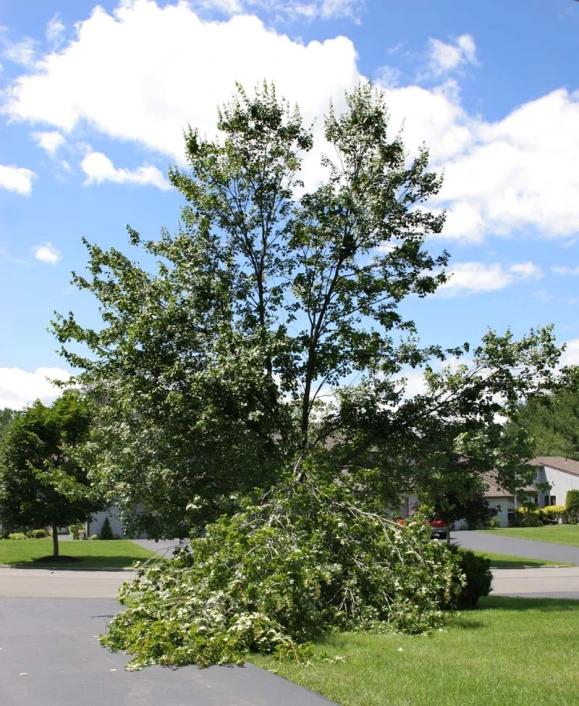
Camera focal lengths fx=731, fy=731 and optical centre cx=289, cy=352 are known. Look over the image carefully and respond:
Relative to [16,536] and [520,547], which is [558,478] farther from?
[16,536]

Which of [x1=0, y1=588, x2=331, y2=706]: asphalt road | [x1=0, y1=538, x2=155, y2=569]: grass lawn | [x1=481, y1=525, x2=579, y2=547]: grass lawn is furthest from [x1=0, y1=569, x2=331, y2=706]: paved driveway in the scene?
[x1=481, y1=525, x2=579, y2=547]: grass lawn

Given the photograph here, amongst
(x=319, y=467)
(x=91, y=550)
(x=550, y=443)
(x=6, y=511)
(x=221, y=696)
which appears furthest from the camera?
(x=550, y=443)

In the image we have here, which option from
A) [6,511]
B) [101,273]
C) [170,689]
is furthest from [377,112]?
[6,511]

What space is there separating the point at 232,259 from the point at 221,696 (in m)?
9.30

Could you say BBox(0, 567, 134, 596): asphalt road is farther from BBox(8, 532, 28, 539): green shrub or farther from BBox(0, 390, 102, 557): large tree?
BBox(8, 532, 28, 539): green shrub

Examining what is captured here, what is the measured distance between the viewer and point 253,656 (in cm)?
833

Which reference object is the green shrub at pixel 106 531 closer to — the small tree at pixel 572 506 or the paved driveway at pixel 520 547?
the paved driveway at pixel 520 547

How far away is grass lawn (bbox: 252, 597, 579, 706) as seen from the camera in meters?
6.32

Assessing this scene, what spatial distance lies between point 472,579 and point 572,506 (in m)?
48.9

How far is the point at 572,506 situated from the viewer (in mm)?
57844

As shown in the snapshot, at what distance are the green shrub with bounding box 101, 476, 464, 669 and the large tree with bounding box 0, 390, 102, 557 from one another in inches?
637

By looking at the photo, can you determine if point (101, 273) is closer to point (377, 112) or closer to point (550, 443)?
point (377, 112)

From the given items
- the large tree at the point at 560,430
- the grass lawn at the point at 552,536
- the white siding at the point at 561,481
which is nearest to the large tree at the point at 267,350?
the grass lawn at the point at 552,536

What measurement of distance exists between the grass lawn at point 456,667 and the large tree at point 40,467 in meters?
18.3
